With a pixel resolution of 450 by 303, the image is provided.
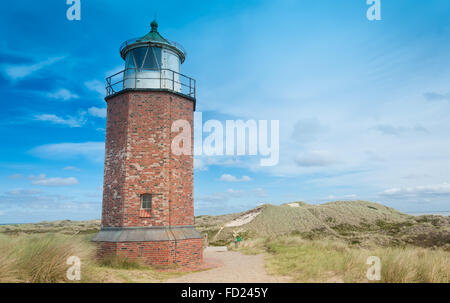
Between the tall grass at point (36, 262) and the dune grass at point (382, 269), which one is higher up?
the tall grass at point (36, 262)

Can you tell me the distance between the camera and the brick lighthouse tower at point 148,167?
1157 cm

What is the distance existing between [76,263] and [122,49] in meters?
9.33

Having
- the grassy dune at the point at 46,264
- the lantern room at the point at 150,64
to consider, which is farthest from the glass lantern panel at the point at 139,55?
the grassy dune at the point at 46,264

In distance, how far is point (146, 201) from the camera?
1212cm

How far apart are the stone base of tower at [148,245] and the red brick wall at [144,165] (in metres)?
0.33

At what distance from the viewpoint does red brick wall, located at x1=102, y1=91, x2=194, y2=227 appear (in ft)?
39.2

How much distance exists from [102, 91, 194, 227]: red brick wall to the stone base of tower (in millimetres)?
329
